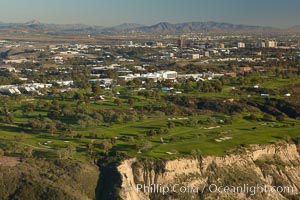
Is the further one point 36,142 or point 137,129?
point 137,129

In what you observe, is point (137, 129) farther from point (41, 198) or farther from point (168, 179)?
point (41, 198)

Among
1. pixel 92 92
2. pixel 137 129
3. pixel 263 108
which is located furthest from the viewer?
pixel 92 92

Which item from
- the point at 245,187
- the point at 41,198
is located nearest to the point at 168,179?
the point at 245,187

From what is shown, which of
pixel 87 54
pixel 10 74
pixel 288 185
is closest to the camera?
pixel 288 185

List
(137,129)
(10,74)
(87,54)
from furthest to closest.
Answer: (87,54) → (10,74) → (137,129)

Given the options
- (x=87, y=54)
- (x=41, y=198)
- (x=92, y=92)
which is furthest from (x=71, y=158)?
(x=87, y=54)

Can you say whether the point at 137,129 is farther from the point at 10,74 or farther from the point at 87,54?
the point at 87,54
